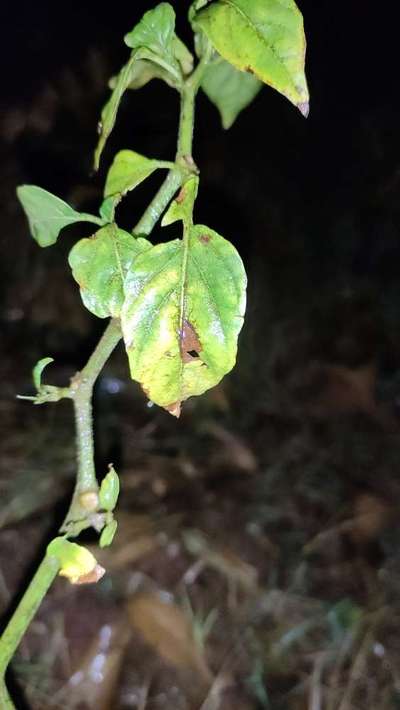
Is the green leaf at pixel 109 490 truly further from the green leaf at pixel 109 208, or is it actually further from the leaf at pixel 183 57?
the leaf at pixel 183 57

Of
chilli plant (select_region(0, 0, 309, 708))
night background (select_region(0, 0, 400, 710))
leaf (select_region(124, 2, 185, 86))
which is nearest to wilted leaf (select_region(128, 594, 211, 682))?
night background (select_region(0, 0, 400, 710))

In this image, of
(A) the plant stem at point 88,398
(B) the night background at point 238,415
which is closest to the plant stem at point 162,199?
(A) the plant stem at point 88,398

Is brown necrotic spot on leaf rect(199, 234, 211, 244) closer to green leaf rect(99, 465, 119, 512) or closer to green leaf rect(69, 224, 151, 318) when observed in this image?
green leaf rect(69, 224, 151, 318)

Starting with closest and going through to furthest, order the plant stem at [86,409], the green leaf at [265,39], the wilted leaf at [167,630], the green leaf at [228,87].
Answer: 1. the green leaf at [265,39]
2. the plant stem at [86,409]
3. the green leaf at [228,87]
4. the wilted leaf at [167,630]

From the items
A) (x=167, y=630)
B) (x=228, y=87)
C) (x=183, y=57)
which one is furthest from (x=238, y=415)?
(x=183, y=57)

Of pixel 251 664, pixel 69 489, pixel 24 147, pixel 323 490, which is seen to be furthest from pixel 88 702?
pixel 24 147

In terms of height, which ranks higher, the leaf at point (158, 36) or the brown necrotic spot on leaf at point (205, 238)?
the leaf at point (158, 36)

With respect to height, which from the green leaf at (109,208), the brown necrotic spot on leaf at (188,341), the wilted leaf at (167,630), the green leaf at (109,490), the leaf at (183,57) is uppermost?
the leaf at (183,57)

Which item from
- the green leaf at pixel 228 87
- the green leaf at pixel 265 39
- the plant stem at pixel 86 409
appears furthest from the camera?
the green leaf at pixel 228 87
